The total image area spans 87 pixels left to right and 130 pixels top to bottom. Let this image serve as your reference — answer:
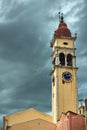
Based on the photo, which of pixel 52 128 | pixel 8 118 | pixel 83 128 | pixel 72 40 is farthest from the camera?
pixel 72 40

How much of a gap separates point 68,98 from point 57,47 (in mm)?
8816

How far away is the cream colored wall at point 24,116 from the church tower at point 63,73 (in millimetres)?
2780

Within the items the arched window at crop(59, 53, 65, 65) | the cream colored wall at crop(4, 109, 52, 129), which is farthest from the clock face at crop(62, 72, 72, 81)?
the cream colored wall at crop(4, 109, 52, 129)

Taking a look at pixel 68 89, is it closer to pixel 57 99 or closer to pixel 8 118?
pixel 57 99

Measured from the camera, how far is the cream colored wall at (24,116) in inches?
2170

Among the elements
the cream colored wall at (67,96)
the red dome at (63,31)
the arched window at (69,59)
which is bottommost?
the cream colored wall at (67,96)

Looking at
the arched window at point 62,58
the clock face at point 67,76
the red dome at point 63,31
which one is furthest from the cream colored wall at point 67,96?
the red dome at point 63,31

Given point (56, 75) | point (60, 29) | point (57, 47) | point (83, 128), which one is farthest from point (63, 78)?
point (83, 128)

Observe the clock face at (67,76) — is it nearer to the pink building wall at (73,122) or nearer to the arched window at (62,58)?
the arched window at (62,58)

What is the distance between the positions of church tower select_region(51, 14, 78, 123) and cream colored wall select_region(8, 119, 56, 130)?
5.55 feet

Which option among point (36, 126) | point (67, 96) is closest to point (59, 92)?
point (67, 96)

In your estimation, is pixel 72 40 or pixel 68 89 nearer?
pixel 68 89

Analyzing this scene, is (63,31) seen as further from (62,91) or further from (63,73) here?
(62,91)

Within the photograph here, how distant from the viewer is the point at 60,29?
60000mm
